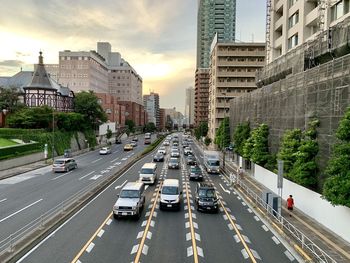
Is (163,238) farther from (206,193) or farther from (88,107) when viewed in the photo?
(88,107)

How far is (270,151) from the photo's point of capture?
119 feet

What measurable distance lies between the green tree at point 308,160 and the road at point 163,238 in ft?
14.1

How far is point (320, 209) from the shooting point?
21.0 meters

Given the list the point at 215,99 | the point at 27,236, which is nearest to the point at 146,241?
the point at 27,236

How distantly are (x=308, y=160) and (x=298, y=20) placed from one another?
2343 cm

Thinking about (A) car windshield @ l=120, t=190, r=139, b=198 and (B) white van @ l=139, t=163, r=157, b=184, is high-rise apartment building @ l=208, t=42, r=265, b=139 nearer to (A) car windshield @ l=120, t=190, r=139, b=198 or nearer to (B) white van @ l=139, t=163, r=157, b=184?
(B) white van @ l=139, t=163, r=157, b=184

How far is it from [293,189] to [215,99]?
3002 inches

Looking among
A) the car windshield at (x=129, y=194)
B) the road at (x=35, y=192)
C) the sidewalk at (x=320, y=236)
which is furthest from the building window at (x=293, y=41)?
the car windshield at (x=129, y=194)

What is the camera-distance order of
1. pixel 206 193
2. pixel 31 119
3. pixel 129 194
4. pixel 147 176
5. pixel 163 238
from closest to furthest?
pixel 163 238
pixel 129 194
pixel 206 193
pixel 147 176
pixel 31 119

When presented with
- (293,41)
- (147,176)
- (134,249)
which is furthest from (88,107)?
Result: (134,249)

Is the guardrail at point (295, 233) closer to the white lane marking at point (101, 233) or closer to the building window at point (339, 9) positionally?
the white lane marking at point (101, 233)

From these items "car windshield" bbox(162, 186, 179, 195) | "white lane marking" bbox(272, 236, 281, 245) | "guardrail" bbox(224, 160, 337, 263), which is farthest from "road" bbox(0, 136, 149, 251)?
"guardrail" bbox(224, 160, 337, 263)

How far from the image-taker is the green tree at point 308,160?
23.0 m

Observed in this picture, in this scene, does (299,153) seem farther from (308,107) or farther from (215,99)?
(215,99)
